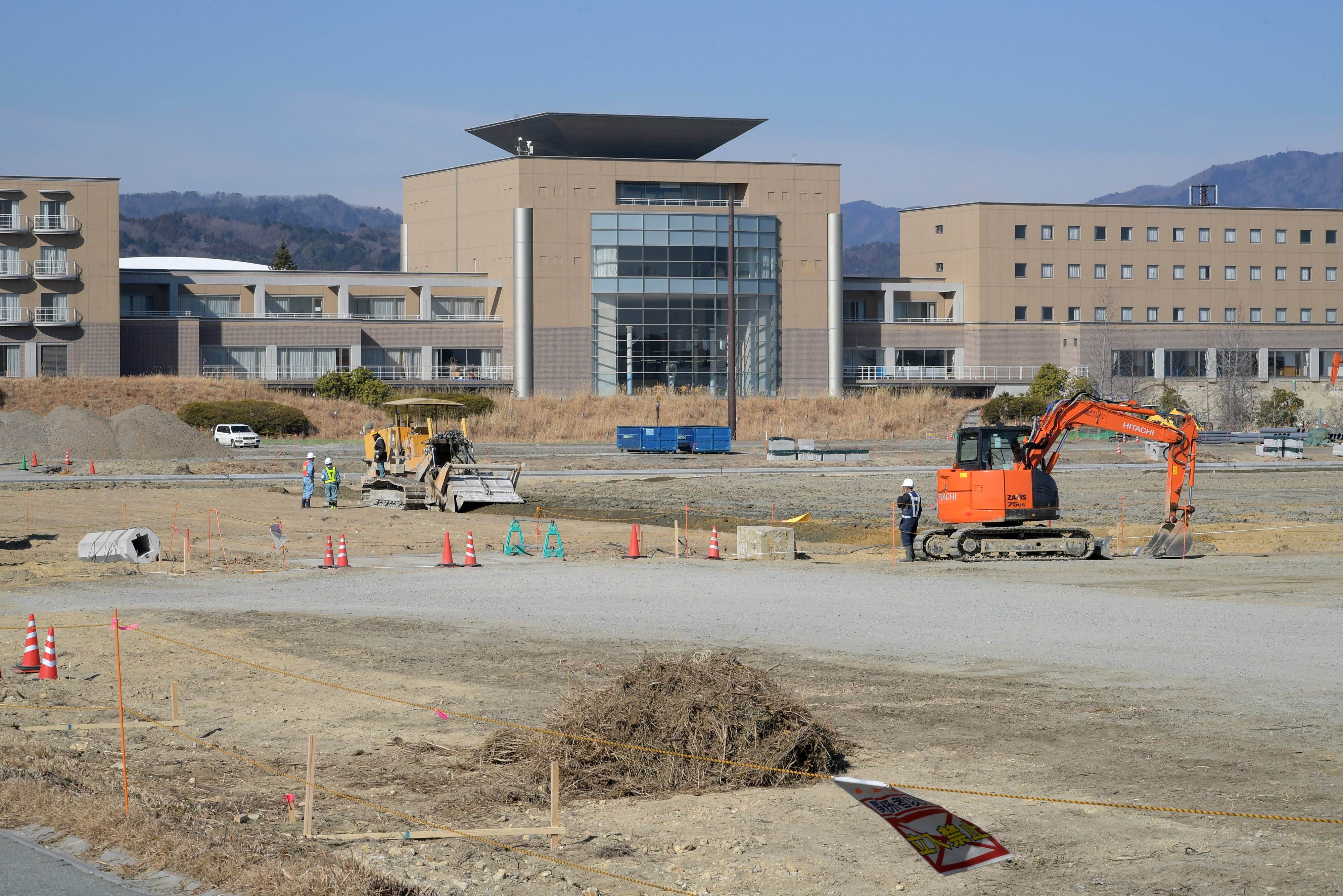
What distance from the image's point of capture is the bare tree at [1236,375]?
86938 millimetres

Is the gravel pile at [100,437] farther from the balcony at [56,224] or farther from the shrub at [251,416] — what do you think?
the balcony at [56,224]

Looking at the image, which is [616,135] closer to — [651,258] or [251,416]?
[651,258]

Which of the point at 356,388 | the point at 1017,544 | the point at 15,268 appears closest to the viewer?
the point at 1017,544

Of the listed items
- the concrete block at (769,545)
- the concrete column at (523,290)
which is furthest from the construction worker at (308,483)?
the concrete column at (523,290)

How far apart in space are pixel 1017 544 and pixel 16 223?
7647 cm

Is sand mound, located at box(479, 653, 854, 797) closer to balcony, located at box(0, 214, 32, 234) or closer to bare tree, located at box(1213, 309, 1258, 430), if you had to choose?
bare tree, located at box(1213, 309, 1258, 430)

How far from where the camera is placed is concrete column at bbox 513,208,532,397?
89000 millimetres

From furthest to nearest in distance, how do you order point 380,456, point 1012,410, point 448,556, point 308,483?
point 1012,410 < point 380,456 < point 308,483 < point 448,556

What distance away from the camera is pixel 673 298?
89.8 metres

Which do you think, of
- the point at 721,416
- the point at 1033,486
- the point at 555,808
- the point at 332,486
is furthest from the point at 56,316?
the point at 555,808

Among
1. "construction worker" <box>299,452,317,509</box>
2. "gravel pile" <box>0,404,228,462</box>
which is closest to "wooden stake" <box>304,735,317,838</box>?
"construction worker" <box>299,452,317,509</box>

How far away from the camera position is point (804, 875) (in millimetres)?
8336

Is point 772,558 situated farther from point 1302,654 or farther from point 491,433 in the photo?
point 491,433

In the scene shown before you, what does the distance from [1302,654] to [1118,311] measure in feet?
291
